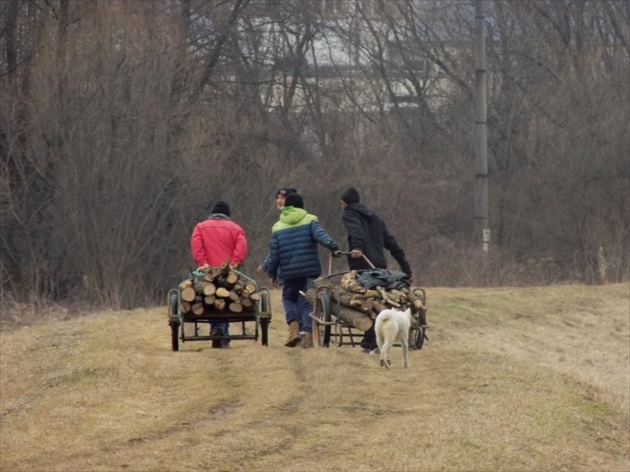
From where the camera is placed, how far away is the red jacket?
15.7 metres

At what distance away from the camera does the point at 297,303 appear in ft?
51.9

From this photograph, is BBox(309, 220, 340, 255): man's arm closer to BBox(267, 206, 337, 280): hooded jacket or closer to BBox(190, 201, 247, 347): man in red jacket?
BBox(267, 206, 337, 280): hooded jacket

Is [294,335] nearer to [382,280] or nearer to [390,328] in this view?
[382,280]

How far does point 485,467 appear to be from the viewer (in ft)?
38.8

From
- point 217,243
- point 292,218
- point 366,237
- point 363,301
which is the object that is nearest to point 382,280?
point 363,301

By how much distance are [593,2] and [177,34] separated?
18843 mm

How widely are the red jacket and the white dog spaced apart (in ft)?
7.83

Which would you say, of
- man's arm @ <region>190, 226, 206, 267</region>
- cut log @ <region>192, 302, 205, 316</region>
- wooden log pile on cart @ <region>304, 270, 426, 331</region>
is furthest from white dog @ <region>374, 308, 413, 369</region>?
man's arm @ <region>190, 226, 206, 267</region>

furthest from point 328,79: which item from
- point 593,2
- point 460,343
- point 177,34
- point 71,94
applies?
point 460,343

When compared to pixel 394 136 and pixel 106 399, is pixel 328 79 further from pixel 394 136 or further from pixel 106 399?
pixel 106 399

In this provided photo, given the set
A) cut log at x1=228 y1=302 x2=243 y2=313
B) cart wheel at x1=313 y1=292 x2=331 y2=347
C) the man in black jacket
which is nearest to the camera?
cart wheel at x1=313 y1=292 x2=331 y2=347

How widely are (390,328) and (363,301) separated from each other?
0.58 m

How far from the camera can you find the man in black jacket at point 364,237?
1536 cm

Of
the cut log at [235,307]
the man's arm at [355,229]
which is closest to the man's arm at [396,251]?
the man's arm at [355,229]
